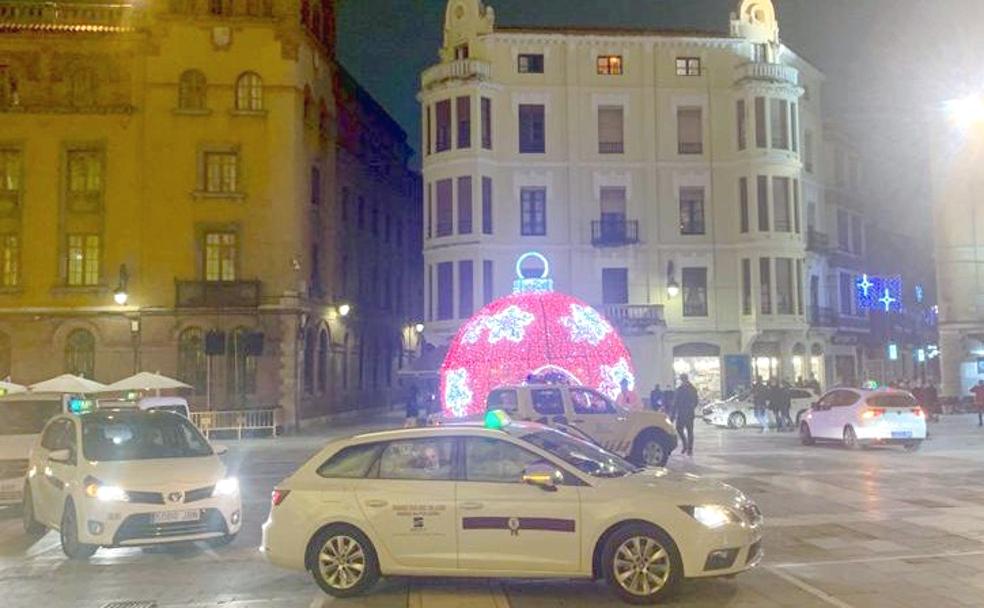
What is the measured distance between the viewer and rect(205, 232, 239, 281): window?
36.4m

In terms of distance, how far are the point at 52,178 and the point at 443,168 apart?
624 inches

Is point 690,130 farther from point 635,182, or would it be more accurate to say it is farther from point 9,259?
point 9,259

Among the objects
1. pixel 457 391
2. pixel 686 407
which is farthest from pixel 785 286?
pixel 457 391

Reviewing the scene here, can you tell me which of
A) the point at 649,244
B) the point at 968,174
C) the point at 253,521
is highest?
the point at 968,174

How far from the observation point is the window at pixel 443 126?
138ft

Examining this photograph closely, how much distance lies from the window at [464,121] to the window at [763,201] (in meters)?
13.1

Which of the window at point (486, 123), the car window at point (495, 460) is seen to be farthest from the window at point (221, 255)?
the car window at point (495, 460)

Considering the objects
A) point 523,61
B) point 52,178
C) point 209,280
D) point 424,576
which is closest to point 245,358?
point 209,280

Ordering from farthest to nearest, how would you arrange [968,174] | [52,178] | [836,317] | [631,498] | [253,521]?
[836,317]
[968,174]
[52,178]
[253,521]
[631,498]

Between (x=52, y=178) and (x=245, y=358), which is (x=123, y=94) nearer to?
(x=52, y=178)

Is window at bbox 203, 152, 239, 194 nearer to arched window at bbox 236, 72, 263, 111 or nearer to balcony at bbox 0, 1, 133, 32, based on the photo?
arched window at bbox 236, 72, 263, 111

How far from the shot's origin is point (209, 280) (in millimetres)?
35969

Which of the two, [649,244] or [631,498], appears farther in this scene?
[649,244]

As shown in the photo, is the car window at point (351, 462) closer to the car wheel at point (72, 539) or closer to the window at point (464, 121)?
the car wheel at point (72, 539)
